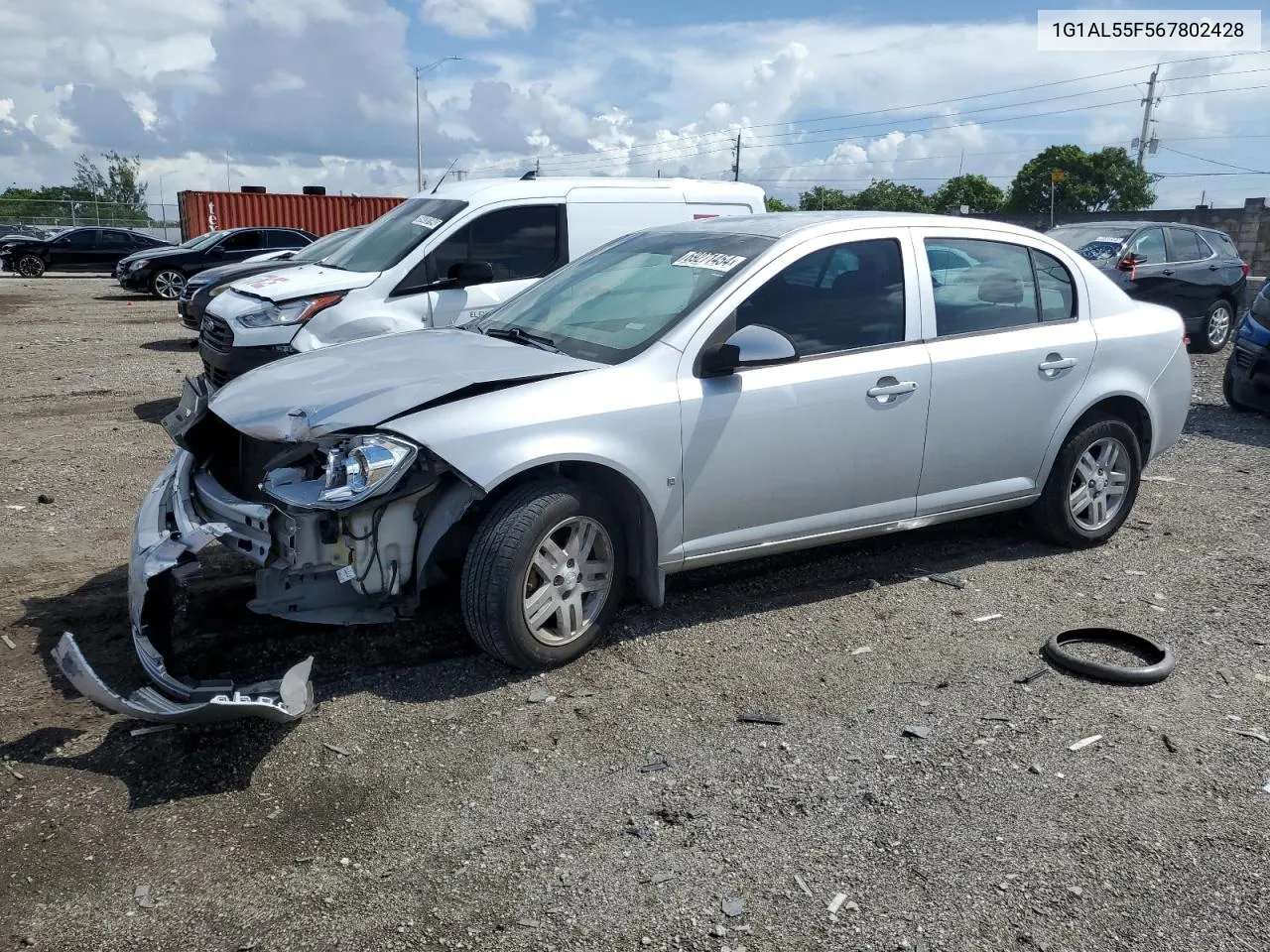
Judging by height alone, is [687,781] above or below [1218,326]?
below

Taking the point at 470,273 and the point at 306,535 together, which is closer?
the point at 306,535

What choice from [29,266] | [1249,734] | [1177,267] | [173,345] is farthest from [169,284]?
A: [1249,734]

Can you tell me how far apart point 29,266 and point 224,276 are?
19.6 m

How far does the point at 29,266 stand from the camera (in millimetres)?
28719

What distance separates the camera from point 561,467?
4402mm

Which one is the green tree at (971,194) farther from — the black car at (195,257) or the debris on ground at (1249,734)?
the debris on ground at (1249,734)

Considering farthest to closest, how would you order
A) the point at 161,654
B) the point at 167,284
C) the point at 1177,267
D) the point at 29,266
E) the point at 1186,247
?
the point at 29,266
the point at 167,284
the point at 1186,247
the point at 1177,267
the point at 161,654

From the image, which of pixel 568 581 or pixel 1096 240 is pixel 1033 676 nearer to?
pixel 568 581

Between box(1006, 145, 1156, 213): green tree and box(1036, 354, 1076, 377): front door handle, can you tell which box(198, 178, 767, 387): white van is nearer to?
box(1036, 354, 1076, 377): front door handle

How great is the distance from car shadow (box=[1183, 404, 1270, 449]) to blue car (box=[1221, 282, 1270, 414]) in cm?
14

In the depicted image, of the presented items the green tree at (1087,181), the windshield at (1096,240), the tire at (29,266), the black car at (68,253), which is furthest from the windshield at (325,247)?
the green tree at (1087,181)

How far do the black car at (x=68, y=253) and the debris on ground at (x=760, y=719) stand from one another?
95.8 ft

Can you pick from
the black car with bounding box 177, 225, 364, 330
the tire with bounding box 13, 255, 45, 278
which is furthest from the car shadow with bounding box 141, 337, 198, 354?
the tire with bounding box 13, 255, 45, 278

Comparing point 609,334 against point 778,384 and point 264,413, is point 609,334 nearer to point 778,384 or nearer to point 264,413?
point 778,384
